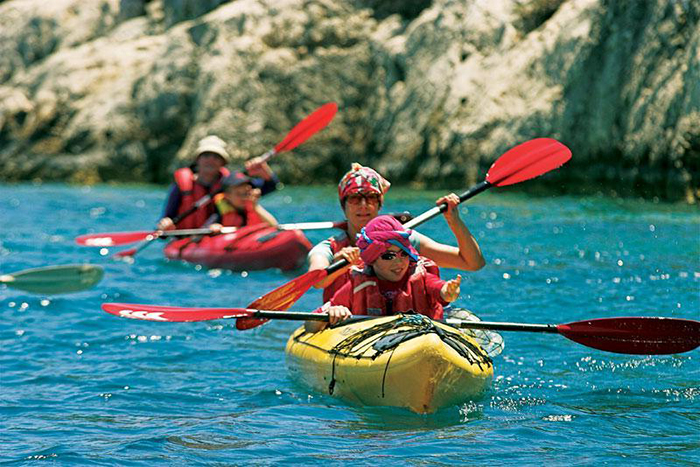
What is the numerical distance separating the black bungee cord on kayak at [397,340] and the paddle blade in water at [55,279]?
341cm

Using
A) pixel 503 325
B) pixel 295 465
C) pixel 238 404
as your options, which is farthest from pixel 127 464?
pixel 503 325

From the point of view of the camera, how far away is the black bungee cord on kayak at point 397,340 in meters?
4.46

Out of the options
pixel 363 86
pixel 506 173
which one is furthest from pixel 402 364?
pixel 363 86

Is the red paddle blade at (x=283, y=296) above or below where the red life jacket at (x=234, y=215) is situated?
above

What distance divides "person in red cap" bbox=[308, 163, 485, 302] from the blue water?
650mm

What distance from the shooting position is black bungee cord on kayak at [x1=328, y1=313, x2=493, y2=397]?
4465 millimetres

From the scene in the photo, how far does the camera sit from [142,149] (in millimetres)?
21578

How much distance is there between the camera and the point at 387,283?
4965 millimetres

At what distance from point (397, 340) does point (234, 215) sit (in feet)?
19.8

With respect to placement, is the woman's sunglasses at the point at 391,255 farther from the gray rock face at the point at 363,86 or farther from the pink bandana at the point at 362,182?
the gray rock face at the point at 363,86

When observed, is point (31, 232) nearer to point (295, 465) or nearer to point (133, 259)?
point (133, 259)

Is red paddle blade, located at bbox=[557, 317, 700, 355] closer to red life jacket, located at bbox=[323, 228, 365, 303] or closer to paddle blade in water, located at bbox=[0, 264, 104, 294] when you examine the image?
red life jacket, located at bbox=[323, 228, 365, 303]

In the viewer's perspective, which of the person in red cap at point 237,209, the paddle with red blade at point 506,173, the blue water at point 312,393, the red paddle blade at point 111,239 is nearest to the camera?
the blue water at point 312,393

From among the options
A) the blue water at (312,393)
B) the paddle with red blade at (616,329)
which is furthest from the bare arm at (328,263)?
the blue water at (312,393)
